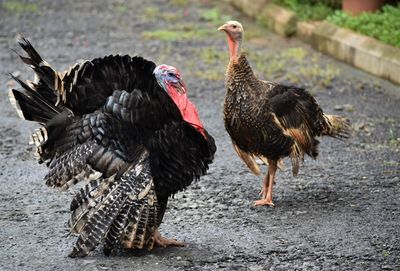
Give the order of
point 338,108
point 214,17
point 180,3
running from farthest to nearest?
point 180,3
point 214,17
point 338,108

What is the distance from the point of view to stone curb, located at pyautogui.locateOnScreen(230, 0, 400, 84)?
10305 mm

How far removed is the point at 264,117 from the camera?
21.2 feet

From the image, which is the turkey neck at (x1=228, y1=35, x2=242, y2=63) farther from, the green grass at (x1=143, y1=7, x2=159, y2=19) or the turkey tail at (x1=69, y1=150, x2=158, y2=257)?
the green grass at (x1=143, y1=7, x2=159, y2=19)

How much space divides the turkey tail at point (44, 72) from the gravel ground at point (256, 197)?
101cm

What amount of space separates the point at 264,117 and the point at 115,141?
4.47 feet

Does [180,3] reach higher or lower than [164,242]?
lower

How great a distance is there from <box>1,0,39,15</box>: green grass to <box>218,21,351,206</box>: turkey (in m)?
9.80

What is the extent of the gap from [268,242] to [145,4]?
11.2 metres

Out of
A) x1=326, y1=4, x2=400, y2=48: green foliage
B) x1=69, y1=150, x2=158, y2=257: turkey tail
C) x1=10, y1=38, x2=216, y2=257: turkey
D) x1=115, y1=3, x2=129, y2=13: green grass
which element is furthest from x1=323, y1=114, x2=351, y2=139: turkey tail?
x1=115, y1=3, x2=129, y2=13: green grass

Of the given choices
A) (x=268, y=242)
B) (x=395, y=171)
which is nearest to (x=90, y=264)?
(x=268, y=242)

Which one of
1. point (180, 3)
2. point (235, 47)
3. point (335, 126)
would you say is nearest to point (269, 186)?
point (335, 126)

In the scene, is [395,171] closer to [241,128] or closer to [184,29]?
[241,128]

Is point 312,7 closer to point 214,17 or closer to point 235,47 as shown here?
point 214,17

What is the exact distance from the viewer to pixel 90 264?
5441 millimetres
